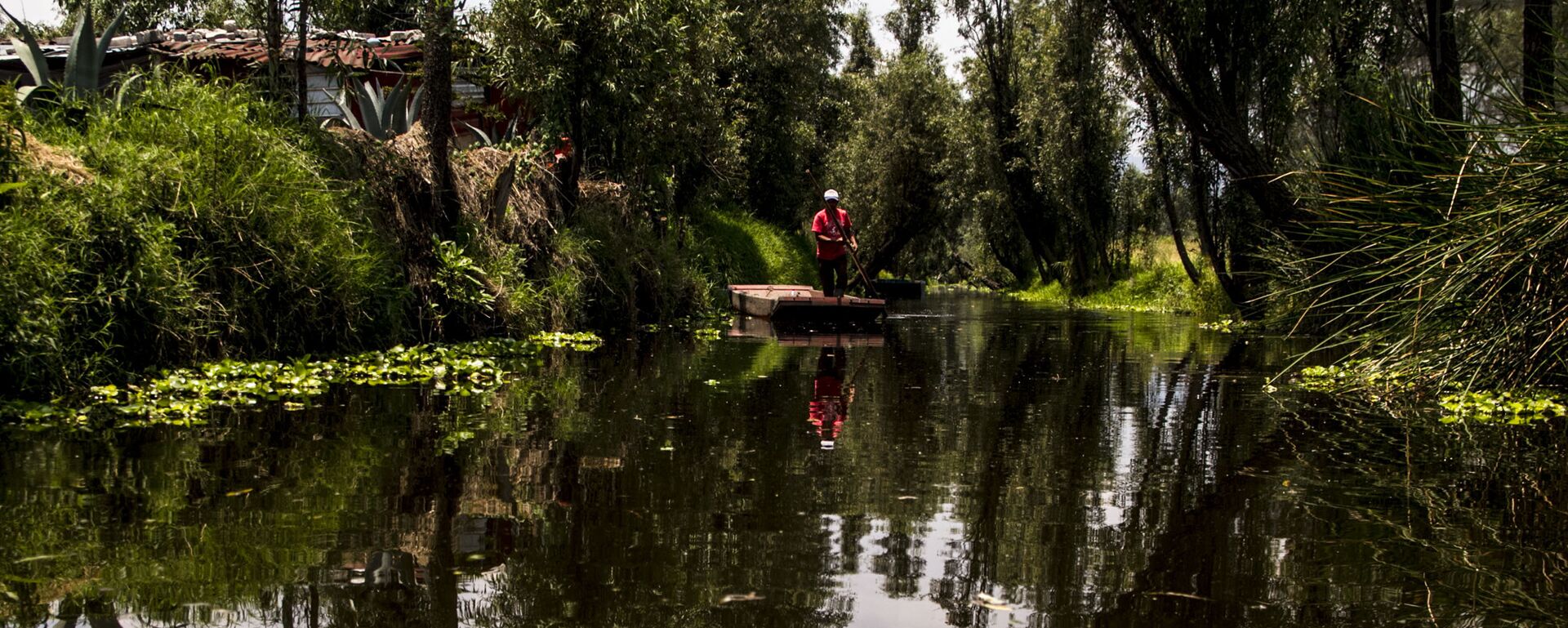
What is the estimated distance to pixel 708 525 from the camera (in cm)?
493

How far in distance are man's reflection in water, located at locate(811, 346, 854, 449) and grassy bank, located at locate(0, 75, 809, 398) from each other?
12.4 ft

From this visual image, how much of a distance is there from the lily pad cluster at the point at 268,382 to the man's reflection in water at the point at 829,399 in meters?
2.69

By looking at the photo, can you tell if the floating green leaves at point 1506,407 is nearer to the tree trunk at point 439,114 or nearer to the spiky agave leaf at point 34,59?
the tree trunk at point 439,114

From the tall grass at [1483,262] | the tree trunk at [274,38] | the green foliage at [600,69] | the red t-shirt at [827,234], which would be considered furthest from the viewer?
the red t-shirt at [827,234]

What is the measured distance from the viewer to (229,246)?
9586 mm

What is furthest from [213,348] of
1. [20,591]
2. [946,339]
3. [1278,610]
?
[946,339]

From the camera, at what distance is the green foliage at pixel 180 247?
7691 mm

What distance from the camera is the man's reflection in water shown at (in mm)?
7656

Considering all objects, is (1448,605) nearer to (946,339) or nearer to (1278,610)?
(1278,610)

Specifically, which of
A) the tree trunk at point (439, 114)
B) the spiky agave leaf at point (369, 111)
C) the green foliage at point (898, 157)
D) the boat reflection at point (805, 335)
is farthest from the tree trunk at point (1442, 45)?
the green foliage at point (898, 157)

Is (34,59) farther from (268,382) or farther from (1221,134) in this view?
(1221,134)

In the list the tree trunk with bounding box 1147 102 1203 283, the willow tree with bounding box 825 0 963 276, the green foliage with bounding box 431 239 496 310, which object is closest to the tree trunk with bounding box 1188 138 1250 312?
the tree trunk with bounding box 1147 102 1203 283

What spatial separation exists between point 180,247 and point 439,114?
15.7 ft

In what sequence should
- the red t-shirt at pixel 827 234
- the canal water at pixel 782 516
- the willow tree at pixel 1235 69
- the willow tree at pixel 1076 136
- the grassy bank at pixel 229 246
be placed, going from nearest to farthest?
1. the canal water at pixel 782 516
2. the grassy bank at pixel 229 246
3. the willow tree at pixel 1235 69
4. the red t-shirt at pixel 827 234
5. the willow tree at pixel 1076 136
